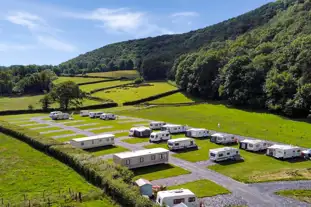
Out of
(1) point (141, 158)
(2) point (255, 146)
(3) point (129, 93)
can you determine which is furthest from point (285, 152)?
(3) point (129, 93)

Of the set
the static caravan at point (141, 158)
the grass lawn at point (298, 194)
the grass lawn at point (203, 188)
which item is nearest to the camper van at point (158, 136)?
the static caravan at point (141, 158)

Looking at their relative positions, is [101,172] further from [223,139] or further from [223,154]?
[223,139]

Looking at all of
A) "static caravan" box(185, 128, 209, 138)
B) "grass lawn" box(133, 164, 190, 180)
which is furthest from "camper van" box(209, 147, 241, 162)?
"static caravan" box(185, 128, 209, 138)

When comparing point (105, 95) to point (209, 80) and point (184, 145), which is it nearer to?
point (209, 80)

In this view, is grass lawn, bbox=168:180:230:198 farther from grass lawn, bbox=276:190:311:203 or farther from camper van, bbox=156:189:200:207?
grass lawn, bbox=276:190:311:203

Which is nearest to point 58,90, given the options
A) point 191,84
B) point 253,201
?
point 191,84
